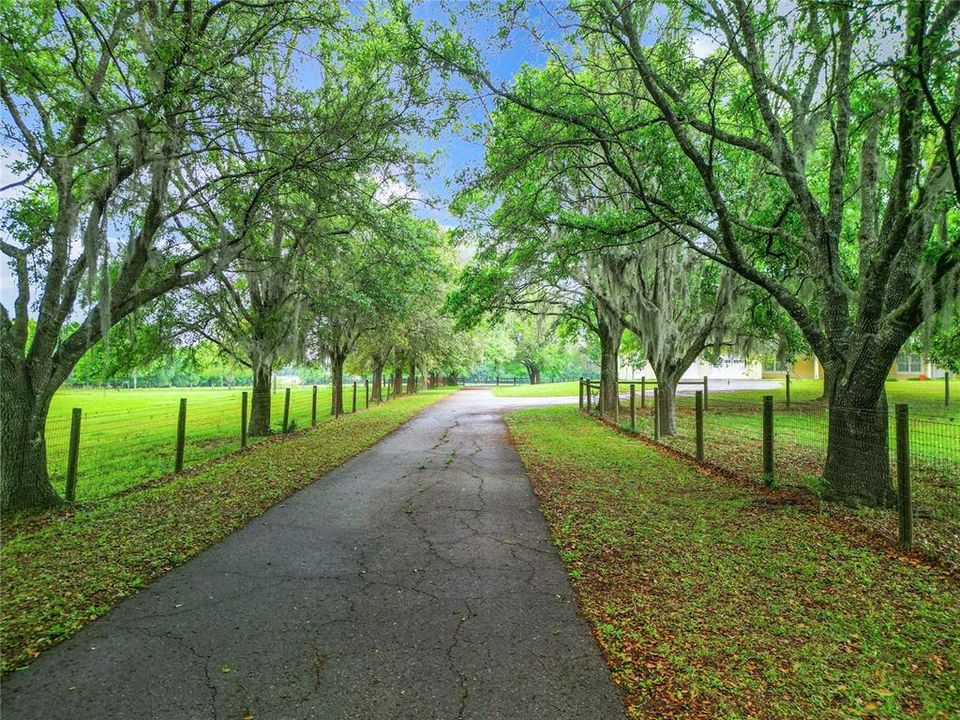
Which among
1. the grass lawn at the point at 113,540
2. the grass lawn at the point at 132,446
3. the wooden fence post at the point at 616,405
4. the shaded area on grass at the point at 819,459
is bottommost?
the grass lawn at the point at 132,446

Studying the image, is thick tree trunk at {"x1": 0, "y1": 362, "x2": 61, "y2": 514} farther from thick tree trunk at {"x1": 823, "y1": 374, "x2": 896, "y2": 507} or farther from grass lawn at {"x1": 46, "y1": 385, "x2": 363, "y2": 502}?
thick tree trunk at {"x1": 823, "y1": 374, "x2": 896, "y2": 507}

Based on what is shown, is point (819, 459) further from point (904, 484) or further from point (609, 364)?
point (609, 364)

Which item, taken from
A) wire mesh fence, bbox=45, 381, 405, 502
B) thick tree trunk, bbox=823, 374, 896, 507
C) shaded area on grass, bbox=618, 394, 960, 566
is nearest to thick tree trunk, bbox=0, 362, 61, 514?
wire mesh fence, bbox=45, 381, 405, 502

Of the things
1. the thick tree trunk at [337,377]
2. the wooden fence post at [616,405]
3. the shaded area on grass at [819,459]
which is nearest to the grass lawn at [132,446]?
the thick tree trunk at [337,377]

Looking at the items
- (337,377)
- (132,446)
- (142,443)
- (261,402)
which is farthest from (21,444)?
(337,377)

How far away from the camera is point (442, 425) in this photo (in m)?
14.4

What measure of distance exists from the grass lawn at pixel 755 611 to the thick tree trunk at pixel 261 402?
8.86m

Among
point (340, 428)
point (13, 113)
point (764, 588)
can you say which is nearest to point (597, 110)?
point (764, 588)

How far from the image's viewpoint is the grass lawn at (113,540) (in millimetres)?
3143

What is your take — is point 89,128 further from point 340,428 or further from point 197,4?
point 340,428

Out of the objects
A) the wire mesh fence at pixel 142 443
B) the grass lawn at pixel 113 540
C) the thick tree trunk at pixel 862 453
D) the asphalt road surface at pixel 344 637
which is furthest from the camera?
the wire mesh fence at pixel 142 443

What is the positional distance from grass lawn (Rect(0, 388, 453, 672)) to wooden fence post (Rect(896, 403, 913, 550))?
6.03 metres

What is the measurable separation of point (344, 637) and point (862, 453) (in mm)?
5567

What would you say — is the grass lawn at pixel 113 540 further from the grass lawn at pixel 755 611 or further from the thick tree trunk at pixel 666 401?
the thick tree trunk at pixel 666 401
